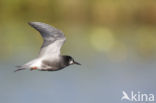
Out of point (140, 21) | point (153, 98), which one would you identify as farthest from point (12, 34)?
point (153, 98)

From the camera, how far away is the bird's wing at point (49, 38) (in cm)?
230

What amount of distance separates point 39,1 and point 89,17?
519 mm

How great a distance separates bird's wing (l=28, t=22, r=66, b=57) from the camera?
2303 millimetres

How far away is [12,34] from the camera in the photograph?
12.2 feet

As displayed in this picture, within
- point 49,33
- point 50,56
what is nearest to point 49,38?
point 49,33

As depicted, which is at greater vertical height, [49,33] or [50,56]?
[49,33]

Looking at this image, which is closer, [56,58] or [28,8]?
[56,58]

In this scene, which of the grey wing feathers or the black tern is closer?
the black tern

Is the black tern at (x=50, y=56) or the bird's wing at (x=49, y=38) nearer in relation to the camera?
the black tern at (x=50, y=56)

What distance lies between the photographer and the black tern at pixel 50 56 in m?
2.17

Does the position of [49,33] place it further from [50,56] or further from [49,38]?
[50,56]

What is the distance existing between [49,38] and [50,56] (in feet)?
0.51

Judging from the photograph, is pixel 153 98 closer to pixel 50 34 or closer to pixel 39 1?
pixel 50 34

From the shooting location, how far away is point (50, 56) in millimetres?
2244
